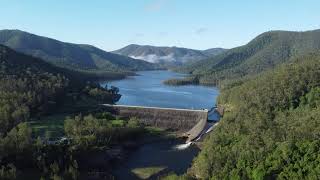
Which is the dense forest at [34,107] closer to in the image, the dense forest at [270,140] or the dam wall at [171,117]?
the dam wall at [171,117]

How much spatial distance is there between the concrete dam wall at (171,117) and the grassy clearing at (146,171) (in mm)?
26255

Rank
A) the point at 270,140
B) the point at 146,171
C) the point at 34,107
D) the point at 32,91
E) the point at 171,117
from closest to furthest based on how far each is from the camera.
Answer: the point at 270,140, the point at 146,171, the point at 171,117, the point at 34,107, the point at 32,91

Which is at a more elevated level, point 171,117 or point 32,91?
point 32,91

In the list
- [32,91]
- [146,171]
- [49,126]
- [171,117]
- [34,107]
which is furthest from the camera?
[32,91]

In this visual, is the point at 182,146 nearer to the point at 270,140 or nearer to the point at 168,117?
the point at 168,117

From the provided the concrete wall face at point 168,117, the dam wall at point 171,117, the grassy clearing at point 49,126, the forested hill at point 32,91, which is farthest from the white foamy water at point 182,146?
the forested hill at point 32,91

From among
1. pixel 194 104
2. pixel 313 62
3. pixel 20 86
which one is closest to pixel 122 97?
pixel 194 104

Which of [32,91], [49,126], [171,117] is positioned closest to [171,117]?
[171,117]

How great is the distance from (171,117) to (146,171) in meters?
36.4

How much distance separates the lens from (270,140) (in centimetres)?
6481

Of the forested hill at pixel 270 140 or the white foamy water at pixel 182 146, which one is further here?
the white foamy water at pixel 182 146

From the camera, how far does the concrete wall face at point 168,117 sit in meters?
107

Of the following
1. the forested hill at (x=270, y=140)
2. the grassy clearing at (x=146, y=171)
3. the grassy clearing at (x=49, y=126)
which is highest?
the forested hill at (x=270, y=140)

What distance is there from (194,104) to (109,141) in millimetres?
68775
